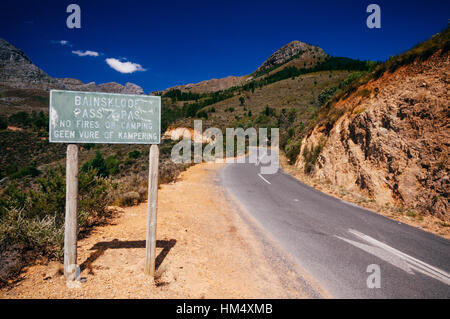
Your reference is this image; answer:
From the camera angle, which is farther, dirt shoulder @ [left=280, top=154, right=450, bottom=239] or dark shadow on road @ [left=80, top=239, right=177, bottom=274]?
dirt shoulder @ [left=280, top=154, right=450, bottom=239]

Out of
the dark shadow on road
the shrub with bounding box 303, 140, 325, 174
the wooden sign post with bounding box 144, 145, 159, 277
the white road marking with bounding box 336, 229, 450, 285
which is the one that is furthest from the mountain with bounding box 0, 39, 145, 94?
the white road marking with bounding box 336, 229, 450, 285

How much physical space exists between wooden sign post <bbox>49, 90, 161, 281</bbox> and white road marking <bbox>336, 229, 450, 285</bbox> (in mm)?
4566

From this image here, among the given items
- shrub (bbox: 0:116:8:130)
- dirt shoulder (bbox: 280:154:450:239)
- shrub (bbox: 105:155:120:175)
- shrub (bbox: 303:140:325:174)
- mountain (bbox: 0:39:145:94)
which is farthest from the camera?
mountain (bbox: 0:39:145:94)

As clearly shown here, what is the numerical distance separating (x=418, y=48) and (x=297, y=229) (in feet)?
38.4

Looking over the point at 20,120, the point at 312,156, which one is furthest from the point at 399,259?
the point at 20,120

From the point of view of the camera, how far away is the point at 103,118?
340 cm

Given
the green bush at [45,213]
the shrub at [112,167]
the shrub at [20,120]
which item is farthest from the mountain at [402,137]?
the shrub at [20,120]

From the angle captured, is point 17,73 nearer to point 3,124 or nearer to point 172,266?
point 3,124

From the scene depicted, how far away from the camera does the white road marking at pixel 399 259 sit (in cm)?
392

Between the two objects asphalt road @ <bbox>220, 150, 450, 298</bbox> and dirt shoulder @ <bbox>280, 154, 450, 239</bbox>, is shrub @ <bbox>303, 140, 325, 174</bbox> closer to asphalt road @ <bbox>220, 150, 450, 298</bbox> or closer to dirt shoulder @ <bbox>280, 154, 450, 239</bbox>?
dirt shoulder @ <bbox>280, 154, 450, 239</bbox>

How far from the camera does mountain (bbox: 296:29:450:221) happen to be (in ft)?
25.2

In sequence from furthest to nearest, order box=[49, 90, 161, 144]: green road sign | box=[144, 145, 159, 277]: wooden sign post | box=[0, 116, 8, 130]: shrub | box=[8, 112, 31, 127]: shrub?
box=[8, 112, 31, 127]: shrub < box=[0, 116, 8, 130]: shrub < box=[144, 145, 159, 277]: wooden sign post < box=[49, 90, 161, 144]: green road sign

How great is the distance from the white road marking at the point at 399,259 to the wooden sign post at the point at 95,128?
4.57m

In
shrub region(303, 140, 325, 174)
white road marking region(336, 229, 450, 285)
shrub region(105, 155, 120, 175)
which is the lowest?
white road marking region(336, 229, 450, 285)
